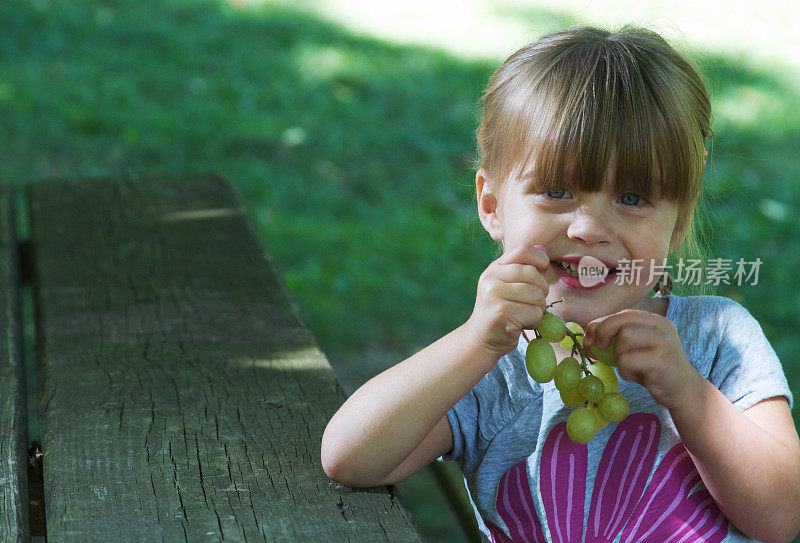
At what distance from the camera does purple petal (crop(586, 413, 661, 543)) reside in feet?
5.47

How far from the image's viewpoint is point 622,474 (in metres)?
1.69

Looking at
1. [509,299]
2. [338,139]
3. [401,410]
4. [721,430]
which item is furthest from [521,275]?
[338,139]

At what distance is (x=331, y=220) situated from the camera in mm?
5258

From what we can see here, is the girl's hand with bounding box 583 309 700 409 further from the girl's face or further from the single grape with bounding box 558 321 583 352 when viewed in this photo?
the girl's face

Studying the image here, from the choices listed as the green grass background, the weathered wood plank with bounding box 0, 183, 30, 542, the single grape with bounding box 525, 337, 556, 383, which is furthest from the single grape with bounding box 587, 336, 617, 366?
the green grass background

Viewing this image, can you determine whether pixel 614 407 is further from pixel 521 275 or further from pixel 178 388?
pixel 178 388

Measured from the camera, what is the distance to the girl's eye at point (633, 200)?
5.26ft

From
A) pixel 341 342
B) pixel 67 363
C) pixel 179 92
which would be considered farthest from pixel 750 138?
pixel 67 363

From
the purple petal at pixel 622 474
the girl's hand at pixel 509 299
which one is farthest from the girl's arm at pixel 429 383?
the purple petal at pixel 622 474

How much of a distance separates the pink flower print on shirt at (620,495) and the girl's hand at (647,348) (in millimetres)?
246

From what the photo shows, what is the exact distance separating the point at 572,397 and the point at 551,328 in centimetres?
13

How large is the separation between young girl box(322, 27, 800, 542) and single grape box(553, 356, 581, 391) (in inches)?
2.7

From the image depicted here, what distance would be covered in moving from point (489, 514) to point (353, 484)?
36 cm

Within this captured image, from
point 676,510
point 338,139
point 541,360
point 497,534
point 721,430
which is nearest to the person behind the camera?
point 541,360
